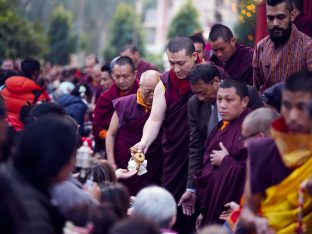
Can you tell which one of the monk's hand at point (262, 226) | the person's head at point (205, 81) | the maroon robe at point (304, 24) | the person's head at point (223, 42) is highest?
the maroon robe at point (304, 24)

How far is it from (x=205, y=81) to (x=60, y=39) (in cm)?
3678

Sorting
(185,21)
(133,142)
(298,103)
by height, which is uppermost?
(298,103)

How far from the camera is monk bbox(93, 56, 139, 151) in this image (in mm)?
10211

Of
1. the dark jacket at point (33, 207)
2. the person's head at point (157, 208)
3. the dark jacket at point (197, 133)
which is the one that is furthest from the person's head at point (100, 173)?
the dark jacket at point (33, 207)

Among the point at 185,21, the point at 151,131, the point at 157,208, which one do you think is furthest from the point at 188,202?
the point at 185,21

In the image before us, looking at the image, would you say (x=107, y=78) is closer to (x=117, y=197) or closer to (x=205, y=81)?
(x=205, y=81)

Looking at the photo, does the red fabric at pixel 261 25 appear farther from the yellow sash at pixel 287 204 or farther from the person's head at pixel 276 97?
the yellow sash at pixel 287 204

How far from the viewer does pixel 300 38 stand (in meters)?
8.09

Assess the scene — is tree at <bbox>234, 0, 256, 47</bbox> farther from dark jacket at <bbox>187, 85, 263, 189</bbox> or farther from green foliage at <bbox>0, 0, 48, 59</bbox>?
dark jacket at <bbox>187, 85, 263, 189</bbox>

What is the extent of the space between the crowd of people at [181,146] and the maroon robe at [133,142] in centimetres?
1

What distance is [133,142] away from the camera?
31.7ft

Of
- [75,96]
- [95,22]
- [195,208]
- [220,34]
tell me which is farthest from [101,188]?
[95,22]

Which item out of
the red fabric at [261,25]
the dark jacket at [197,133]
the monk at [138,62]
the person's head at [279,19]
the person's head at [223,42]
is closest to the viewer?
the person's head at [279,19]

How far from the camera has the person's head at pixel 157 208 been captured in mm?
5602
